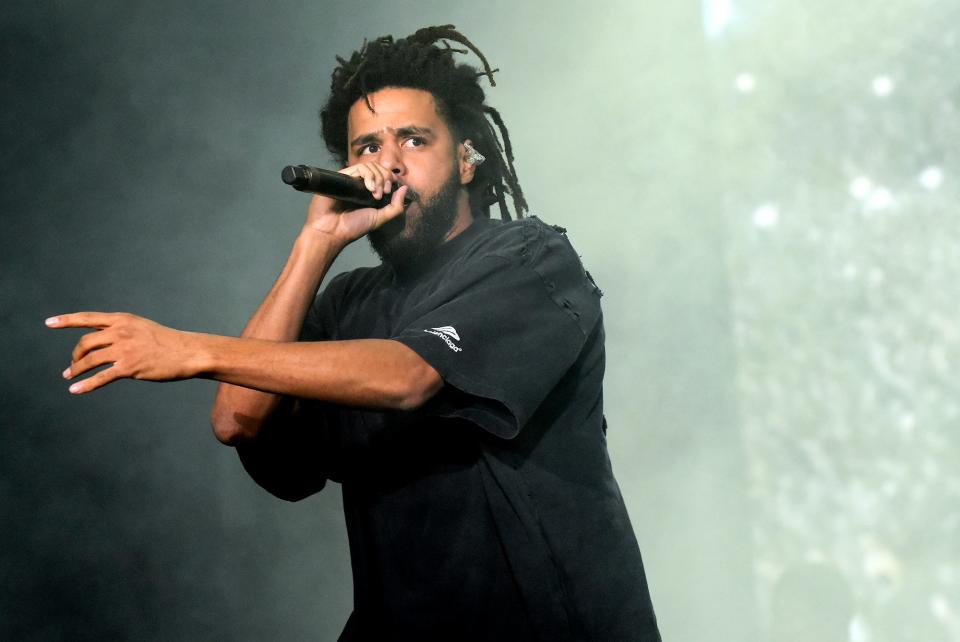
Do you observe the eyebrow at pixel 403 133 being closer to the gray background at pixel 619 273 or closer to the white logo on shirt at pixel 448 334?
the white logo on shirt at pixel 448 334

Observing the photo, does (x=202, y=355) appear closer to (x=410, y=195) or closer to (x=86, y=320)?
(x=86, y=320)

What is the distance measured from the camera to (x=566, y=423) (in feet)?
4.78

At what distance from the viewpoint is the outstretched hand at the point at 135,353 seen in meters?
1.10

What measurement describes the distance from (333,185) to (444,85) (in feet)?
1.45

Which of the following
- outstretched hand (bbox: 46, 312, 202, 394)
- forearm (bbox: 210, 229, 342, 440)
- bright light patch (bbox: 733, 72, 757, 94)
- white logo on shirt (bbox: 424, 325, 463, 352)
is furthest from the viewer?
bright light patch (bbox: 733, 72, 757, 94)

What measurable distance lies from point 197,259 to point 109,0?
697 millimetres

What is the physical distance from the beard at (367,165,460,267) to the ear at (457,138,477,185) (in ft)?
0.22

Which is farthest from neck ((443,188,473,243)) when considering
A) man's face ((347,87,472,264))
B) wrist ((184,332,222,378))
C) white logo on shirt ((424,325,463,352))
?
wrist ((184,332,222,378))

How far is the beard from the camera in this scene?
164 cm

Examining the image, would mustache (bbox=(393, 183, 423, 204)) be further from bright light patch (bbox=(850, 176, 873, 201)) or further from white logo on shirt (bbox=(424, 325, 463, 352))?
bright light patch (bbox=(850, 176, 873, 201))

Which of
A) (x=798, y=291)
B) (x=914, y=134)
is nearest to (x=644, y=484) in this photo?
(x=798, y=291)

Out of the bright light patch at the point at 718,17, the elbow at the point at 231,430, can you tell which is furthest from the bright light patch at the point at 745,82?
the elbow at the point at 231,430

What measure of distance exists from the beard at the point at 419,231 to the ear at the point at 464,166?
0.07 meters

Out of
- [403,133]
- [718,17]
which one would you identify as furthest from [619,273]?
[403,133]
